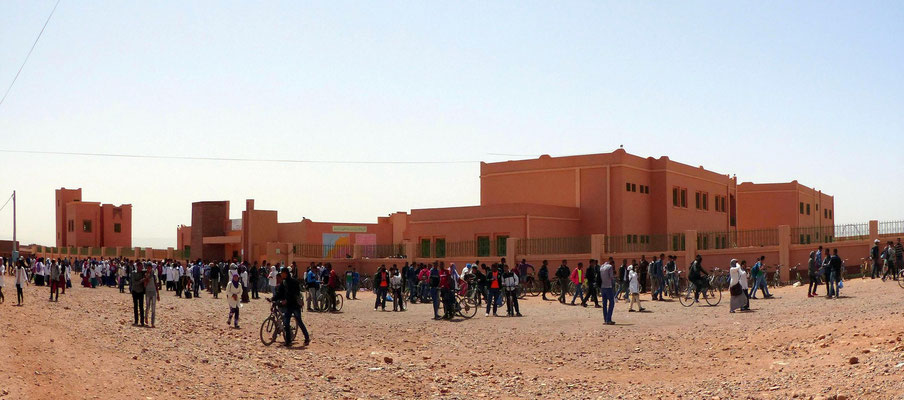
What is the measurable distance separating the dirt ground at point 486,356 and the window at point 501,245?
15366 millimetres

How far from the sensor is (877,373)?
500 inches

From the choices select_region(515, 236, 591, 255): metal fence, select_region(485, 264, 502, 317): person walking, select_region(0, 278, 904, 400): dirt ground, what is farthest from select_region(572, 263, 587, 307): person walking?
select_region(515, 236, 591, 255): metal fence

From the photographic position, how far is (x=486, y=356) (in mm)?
17609

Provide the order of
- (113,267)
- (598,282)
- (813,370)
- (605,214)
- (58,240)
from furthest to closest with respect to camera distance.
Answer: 1. (58,240)
2. (113,267)
3. (605,214)
4. (598,282)
5. (813,370)

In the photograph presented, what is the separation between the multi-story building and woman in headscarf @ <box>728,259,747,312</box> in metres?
66.4

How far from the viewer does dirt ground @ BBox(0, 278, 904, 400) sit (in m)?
13.3

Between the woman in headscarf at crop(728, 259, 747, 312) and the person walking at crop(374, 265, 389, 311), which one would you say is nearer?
the woman in headscarf at crop(728, 259, 747, 312)

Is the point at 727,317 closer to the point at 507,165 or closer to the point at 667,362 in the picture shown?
the point at 667,362

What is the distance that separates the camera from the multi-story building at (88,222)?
255 feet

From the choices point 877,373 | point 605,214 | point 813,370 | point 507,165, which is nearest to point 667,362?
point 813,370

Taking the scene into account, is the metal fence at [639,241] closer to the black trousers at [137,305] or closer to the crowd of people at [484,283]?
the crowd of people at [484,283]

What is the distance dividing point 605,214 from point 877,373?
30.3 meters

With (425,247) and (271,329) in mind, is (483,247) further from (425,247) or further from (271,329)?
(271,329)

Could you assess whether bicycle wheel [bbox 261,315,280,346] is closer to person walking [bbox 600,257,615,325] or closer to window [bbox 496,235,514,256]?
person walking [bbox 600,257,615,325]
